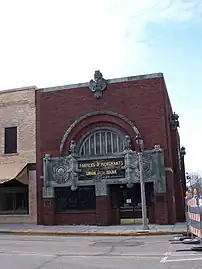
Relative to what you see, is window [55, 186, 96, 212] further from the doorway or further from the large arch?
the large arch

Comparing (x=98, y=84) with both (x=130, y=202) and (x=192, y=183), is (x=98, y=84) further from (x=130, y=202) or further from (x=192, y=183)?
(x=192, y=183)

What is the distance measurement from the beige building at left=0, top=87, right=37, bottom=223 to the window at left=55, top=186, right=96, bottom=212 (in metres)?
1.68

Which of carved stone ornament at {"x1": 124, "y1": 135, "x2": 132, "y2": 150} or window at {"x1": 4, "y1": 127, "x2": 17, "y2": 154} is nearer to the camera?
carved stone ornament at {"x1": 124, "y1": 135, "x2": 132, "y2": 150}

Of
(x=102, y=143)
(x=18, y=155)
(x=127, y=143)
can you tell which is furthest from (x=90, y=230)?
(x=18, y=155)

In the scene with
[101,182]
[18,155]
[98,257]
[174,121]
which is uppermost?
[174,121]

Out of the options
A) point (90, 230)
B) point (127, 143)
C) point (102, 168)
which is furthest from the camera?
point (102, 168)

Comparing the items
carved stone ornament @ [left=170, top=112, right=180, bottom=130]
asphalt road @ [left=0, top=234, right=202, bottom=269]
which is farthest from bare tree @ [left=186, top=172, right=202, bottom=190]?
asphalt road @ [left=0, top=234, right=202, bottom=269]

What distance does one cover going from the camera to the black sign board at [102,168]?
25469 millimetres

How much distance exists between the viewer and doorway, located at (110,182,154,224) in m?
25.6

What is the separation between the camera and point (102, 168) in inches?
1012

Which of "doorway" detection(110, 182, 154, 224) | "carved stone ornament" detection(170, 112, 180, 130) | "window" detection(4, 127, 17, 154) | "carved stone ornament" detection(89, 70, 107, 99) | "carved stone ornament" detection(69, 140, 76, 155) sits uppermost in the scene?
"carved stone ornament" detection(89, 70, 107, 99)

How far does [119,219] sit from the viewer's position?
25.9 m

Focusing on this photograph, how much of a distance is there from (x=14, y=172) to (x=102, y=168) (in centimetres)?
592

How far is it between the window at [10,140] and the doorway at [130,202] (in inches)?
293
